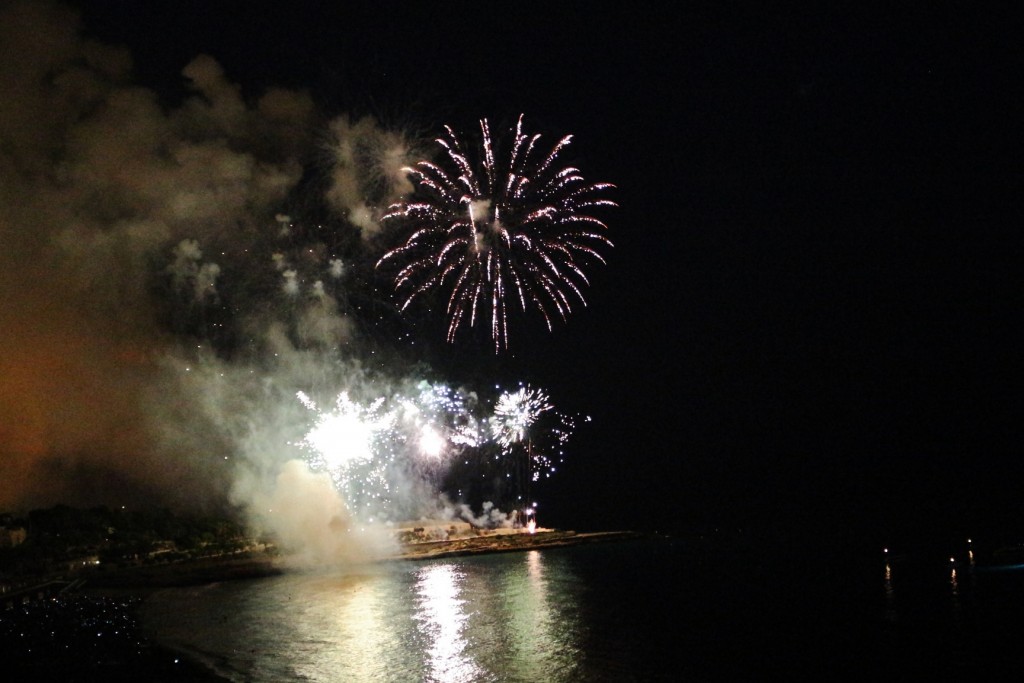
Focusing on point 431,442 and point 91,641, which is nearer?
point 91,641

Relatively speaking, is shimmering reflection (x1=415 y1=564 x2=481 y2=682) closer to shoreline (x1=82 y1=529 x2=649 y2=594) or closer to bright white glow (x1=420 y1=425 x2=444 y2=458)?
bright white glow (x1=420 y1=425 x2=444 y2=458)

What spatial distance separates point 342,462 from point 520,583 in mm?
11979

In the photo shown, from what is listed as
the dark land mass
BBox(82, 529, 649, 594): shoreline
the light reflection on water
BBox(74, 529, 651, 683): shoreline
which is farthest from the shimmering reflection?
BBox(82, 529, 649, 594): shoreline

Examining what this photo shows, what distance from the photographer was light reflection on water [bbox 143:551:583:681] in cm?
2044

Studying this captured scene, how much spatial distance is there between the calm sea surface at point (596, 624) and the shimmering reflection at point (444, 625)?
0.27 feet

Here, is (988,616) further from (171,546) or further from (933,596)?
(171,546)

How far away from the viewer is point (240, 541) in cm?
5350

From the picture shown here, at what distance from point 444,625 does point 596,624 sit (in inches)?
210

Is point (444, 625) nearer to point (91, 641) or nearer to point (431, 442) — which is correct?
point (91, 641)

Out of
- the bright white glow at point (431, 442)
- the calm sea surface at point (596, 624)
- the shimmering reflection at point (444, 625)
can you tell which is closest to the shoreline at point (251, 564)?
the calm sea surface at point (596, 624)

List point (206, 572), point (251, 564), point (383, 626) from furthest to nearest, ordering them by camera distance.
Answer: point (251, 564), point (206, 572), point (383, 626)

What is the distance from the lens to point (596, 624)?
27.6m

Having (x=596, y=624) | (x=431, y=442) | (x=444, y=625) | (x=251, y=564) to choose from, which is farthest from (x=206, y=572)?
(x=596, y=624)

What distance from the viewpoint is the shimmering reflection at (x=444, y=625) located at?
794 inches
